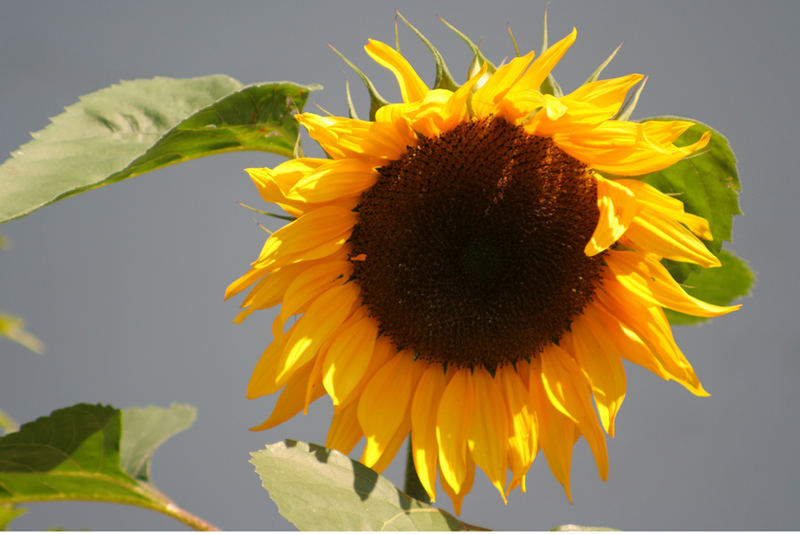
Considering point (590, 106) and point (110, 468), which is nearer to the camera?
point (590, 106)

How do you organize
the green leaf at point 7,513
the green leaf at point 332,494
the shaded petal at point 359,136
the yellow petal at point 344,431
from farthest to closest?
the green leaf at point 7,513 < the yellow petal at point 344,431 < the shaded petal at point 359,136 < the green leaf at point 332,494

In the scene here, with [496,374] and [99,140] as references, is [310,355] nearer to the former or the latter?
[496,374]

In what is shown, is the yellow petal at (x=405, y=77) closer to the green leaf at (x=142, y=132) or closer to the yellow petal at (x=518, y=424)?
the green leaf at (x=142, y=132)

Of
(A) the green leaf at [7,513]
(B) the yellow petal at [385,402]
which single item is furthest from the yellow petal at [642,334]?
(A) the green leaf at [7,513]

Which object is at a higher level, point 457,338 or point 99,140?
point 99,140

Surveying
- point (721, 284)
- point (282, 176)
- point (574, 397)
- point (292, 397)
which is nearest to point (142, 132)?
point (282, 176)

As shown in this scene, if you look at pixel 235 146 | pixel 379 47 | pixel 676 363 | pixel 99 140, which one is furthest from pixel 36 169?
pixel 676 363
